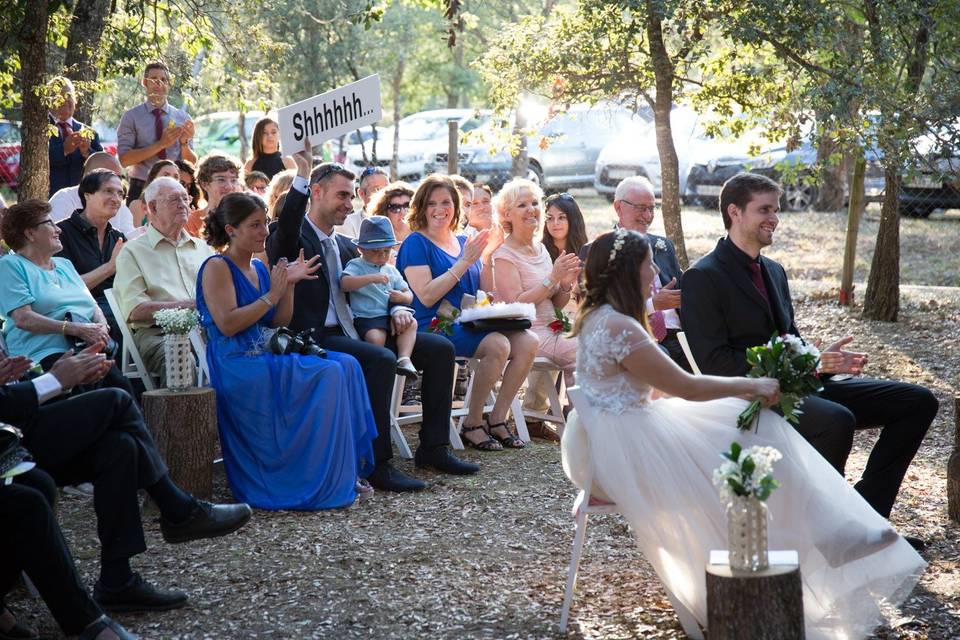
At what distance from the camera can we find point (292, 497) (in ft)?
18.3

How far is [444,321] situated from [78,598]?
3257 millimetres

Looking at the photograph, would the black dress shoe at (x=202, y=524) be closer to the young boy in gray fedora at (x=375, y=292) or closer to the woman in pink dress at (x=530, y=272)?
the young boy in gray fedora at (x=375, y=292)

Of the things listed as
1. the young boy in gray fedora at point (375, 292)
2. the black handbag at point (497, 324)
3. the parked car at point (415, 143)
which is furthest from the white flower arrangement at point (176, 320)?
the parked car at point (415, 143)

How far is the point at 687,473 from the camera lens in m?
3.93

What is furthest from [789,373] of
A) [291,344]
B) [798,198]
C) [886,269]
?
[798,198]

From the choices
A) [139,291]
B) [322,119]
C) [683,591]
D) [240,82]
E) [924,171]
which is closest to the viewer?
[683,591]

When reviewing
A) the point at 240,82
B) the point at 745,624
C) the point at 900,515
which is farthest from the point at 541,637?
the point at 240,82

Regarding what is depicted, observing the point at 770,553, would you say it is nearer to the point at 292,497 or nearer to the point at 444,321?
the point at 292,497

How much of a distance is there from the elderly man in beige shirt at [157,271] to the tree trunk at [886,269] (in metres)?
5.96

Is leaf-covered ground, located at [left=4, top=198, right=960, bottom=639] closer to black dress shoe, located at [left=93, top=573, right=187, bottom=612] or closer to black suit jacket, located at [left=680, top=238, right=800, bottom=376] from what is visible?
black dress shoe, located at [left=93, top=573, right=187, bottom=612]

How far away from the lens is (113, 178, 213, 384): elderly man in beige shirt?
6.26 meters

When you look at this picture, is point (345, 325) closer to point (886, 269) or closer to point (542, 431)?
point (542, 431)

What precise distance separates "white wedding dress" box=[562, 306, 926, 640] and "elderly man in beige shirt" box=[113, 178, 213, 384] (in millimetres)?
2966

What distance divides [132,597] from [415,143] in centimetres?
1651
